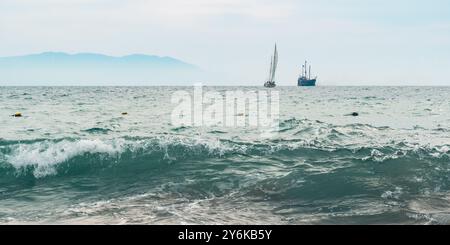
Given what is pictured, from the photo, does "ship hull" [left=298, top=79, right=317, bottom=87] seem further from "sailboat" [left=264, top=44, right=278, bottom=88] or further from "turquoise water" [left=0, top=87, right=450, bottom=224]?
"turquoise water" [left=0, top=87, right=450, bottom=224]

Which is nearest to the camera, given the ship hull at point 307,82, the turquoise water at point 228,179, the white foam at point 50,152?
the turquoise water at point 228,179

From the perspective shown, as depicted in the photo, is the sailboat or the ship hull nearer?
the sailboat

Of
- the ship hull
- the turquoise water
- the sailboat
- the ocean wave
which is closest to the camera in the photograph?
A: the turquoise water

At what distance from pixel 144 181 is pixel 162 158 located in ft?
10.5

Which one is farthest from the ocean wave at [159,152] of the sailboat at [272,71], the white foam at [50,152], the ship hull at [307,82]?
the ship hull at [307,82]

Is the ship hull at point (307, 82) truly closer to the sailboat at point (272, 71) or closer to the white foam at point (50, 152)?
the sailboat at point (272, 71)

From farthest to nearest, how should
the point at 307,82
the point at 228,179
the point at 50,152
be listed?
the point at 307,82, the point at 50,152, the point at 228,179

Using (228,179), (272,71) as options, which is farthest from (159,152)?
(272,71)

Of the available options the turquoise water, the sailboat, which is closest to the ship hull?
the sailboat

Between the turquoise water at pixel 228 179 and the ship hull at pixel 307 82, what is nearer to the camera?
the turquoise water at pixel 228 179

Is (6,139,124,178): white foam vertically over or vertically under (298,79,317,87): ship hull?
under

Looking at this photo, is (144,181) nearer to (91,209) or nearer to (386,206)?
(91,209)

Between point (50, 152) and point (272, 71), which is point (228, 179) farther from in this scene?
point (272, 71)
